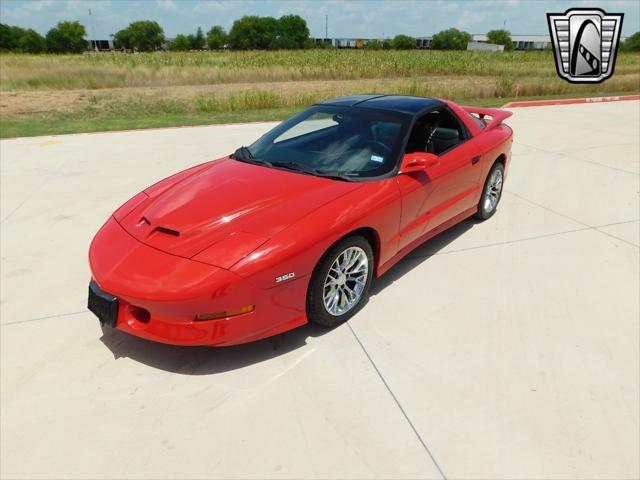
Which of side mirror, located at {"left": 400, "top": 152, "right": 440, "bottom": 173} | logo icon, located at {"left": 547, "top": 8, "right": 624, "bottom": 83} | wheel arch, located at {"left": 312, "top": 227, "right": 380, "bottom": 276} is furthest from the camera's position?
logo icon, located at {"left": 547, "top": 8, "right": 624, "bottom": 83}

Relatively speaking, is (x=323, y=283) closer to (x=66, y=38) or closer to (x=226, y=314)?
(x=226, y=314)

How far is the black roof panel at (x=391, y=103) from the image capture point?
4.09m

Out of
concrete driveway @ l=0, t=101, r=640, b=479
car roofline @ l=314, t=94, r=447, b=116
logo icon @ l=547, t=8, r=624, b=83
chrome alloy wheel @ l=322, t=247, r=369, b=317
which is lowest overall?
concrete driveway @ l=0, t=101, r=640, b=479

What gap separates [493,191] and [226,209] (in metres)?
3.34

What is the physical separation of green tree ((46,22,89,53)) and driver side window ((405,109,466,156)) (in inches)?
4914

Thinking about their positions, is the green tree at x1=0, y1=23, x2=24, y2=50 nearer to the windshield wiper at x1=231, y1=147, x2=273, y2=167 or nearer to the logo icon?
the logo icon

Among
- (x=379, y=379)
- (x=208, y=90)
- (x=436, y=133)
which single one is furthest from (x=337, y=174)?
(x=208, y=90)

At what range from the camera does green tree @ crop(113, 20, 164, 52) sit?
132500 millimetres

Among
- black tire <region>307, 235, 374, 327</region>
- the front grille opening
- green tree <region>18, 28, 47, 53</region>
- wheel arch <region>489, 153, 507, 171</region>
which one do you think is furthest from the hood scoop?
green tree <region>18, 28, 47, 53</region>

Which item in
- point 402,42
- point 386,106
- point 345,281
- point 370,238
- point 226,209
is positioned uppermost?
point 402,42

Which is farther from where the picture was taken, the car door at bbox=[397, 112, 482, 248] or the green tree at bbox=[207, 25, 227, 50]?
the green tree at bbox=[207, 25, 227, 50]

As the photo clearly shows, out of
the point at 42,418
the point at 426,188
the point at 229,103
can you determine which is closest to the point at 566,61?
the point at 229,103

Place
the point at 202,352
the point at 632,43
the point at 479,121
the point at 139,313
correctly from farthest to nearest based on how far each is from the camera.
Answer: the point at 632,43
the point at 479,121
the point at 202,352
the point at 139,313

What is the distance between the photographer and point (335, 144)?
3898mm
